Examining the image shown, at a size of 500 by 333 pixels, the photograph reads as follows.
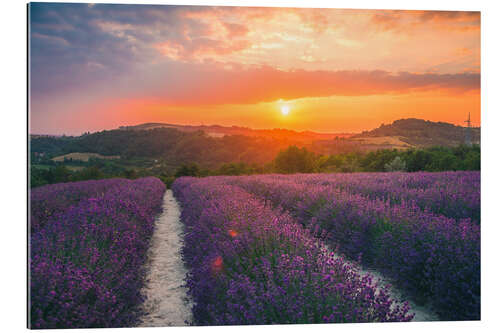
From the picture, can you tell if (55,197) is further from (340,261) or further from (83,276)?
(340,261)

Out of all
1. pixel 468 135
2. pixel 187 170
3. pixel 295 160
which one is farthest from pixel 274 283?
pixel 187 170

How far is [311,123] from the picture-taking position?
4918mm

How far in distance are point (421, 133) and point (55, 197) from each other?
215 inches

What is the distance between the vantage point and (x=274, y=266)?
294cm

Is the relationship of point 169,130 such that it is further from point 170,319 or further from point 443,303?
point 443,303

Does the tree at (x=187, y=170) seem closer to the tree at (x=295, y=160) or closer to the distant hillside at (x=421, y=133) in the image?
the tree at (x=295, y=160)

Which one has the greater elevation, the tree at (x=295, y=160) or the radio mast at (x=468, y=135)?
the radio mast at (x=468, y=135)

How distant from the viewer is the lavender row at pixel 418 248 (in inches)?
123

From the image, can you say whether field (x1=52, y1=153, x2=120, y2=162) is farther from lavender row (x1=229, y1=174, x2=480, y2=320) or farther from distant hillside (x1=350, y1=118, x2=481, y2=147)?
distant hillside (x1=350, y1=118, x2=481, y2=147)

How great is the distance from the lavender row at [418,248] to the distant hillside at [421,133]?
103cm

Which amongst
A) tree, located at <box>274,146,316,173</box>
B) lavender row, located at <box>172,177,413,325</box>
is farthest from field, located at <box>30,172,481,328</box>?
tree, located at <box>274,146,316,173</box>

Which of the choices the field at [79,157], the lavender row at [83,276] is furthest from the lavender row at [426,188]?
the field at [79,157]
